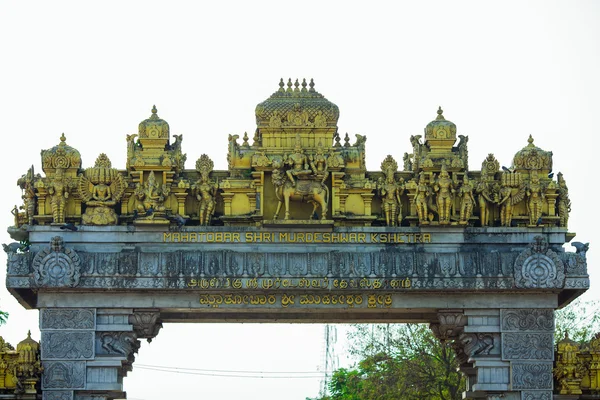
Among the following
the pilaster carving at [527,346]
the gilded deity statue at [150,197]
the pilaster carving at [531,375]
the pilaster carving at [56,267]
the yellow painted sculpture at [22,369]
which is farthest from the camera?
the gilded deity statue at [150,197]

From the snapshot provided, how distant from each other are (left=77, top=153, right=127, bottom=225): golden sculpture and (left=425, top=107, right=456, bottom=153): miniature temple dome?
7417mm

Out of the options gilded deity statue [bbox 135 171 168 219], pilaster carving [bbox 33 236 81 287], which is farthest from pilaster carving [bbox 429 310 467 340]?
pilaster carving [bbox 33 236 81 287]

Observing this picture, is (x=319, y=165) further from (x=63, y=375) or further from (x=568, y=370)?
(x=63, y=375)

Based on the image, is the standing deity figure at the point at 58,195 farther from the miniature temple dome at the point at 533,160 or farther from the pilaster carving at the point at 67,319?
the miniature temple dome at the point at 533,160

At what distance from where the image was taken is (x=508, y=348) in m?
38.5

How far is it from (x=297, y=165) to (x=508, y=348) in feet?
21.4

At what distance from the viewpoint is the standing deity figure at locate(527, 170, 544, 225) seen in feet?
129

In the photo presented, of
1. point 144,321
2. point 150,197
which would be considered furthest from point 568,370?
point 150,197

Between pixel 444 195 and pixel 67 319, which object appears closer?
pixel 67 319

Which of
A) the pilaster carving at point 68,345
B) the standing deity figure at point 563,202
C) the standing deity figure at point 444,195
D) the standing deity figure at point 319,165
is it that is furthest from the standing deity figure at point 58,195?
the standing deity figure at point 563,202

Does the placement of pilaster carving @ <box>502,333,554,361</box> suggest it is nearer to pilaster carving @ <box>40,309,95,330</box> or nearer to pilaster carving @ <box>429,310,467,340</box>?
pilaster carving @ <box>429,310,467,340</box>

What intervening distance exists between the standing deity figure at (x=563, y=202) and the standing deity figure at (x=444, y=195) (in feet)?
8.65

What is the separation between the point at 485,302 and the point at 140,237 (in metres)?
8.23

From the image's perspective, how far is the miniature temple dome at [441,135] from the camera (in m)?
39.8
